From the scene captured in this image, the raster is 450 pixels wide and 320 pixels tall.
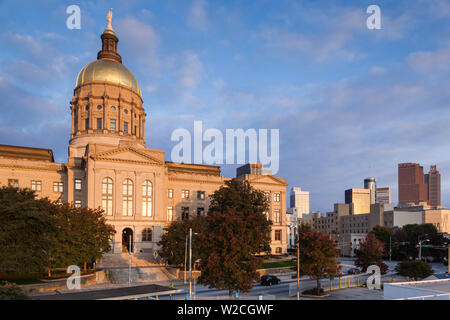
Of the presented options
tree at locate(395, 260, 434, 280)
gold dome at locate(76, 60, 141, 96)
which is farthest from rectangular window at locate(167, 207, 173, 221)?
tree at locate(395, 260, 434, 280)

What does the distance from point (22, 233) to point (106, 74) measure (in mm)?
58384

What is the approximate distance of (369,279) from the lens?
50281mm

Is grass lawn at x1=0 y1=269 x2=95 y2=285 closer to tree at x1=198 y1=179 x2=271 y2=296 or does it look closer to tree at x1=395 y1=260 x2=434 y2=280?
tree at x1=198 y1=179 x2=271 y2=296

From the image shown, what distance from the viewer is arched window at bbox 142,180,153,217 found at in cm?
7212

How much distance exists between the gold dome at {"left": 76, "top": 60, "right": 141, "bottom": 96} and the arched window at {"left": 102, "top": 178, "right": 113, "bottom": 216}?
105ft

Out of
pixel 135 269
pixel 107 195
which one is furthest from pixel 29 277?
pixel 107 195

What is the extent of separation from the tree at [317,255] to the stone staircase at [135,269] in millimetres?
21077

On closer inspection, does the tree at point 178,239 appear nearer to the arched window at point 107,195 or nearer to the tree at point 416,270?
the arched window at point 107,195

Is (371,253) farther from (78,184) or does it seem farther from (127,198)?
(78,184)

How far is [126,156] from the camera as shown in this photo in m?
70.5
